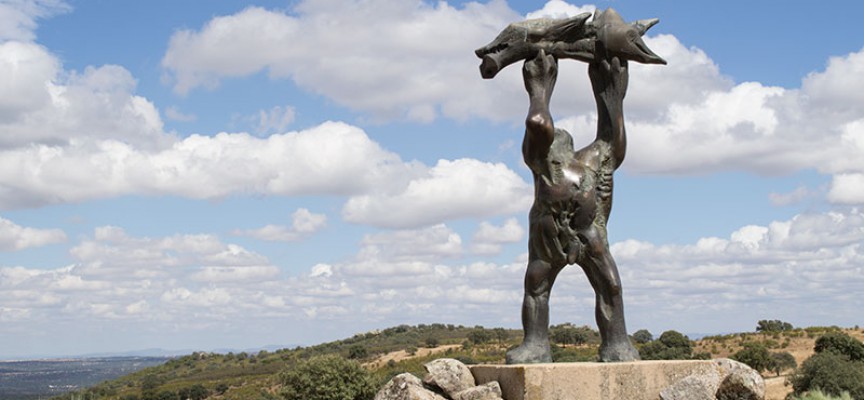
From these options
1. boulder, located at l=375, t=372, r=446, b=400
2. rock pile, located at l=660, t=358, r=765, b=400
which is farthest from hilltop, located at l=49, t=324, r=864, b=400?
rock pile, located at l=660, t=358, r=765, b=400

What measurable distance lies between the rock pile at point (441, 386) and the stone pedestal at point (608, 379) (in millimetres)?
275

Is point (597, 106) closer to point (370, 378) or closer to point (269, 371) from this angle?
point (370, 378)

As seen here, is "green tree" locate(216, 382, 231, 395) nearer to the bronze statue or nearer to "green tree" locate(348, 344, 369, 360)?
"green tree" locate(348, 344, 369, 360)

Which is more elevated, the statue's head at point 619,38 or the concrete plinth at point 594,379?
the statue's head at point 619,38

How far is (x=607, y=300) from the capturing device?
10.5 m

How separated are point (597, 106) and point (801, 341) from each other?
57.8m

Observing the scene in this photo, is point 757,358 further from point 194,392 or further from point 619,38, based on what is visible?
point 619,38

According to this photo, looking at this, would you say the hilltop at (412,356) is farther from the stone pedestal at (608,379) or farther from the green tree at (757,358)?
the stone pedestal at (608,379)

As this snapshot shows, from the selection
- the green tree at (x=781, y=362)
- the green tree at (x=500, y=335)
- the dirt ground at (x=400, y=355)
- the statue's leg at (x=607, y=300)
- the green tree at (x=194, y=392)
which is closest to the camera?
the statue's leg at (x=607, y=300)

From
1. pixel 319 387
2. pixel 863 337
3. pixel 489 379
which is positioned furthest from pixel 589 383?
pixel 863 337

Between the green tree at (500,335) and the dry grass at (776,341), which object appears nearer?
the dry grass at (776,341)

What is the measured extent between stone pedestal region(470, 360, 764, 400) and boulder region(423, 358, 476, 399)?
1.07 ft

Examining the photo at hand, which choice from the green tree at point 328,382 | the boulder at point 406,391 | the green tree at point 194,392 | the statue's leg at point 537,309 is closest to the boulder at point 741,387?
the statue's leg at point 537,309

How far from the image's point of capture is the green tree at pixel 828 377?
3350 cm
